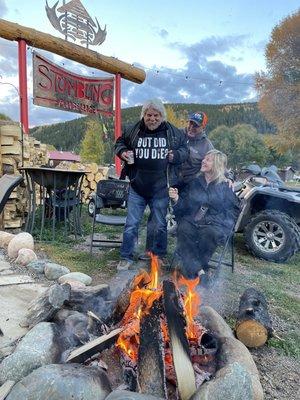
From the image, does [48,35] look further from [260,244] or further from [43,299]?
[43,299]

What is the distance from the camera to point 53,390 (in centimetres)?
167

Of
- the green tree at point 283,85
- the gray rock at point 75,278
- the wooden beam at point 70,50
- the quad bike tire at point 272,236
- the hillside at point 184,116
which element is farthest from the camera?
the hillside at point 184,116

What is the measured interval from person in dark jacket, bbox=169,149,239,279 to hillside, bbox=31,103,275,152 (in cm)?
5087

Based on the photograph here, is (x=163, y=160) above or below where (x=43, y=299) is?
above

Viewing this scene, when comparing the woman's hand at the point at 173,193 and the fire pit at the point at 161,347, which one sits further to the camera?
the woman's hand at the point at 173,193

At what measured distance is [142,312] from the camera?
218 cm

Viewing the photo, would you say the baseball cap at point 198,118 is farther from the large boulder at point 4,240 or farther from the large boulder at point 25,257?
the large boulder at point 4,240

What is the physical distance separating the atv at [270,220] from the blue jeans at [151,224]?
6.04ft

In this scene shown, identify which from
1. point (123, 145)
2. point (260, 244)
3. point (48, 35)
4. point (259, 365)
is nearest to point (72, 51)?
point (48, 35)

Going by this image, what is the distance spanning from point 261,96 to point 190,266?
122ft

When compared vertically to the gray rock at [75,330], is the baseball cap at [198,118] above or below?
above

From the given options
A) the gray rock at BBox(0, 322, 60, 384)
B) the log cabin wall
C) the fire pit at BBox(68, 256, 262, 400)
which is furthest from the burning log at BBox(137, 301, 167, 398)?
the log cabin wall

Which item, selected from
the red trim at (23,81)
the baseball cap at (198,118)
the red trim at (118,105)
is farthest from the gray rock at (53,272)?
the red trim at (118,105)

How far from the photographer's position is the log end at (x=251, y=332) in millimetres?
2547
